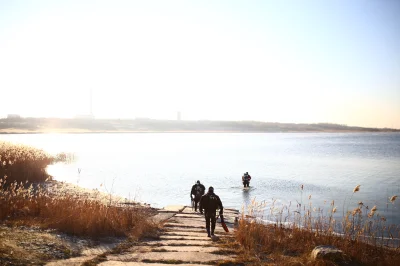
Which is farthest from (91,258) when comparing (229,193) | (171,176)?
(171,176)

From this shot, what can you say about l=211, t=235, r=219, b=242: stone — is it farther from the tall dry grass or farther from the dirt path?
the tall dry grass

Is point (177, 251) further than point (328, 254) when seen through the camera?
Yes

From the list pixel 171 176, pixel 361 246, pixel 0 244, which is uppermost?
pixel 0 244

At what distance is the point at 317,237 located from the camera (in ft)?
33.3

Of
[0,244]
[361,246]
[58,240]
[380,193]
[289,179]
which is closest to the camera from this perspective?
[0,244]

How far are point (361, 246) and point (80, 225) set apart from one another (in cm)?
830

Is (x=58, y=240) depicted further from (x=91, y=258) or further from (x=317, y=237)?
(x=317, y=237)

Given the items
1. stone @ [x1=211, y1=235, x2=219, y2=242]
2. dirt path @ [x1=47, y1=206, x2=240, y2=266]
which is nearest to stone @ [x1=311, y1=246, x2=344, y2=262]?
dirt path @ [x1=47, y1=206, x2=240, y2=266]

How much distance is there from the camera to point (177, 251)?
28.4ft

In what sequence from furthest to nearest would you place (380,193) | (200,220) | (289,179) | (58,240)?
(289,179) → (380,193) → (200,220) → (58,240)

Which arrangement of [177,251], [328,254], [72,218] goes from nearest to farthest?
[328,254] < [177,251] < [72,218]

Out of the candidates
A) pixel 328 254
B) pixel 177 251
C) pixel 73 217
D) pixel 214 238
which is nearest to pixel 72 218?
pixel 73 217

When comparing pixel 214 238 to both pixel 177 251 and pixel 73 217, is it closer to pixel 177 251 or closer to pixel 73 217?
pixel 177 251

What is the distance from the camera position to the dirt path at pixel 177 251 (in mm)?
7758
